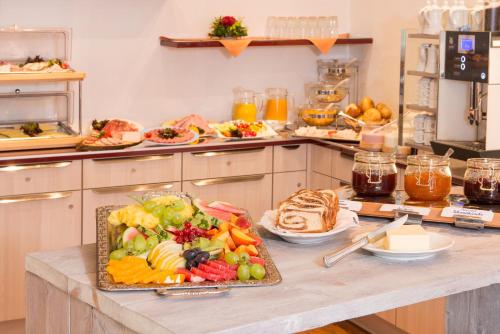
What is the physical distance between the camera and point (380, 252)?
9.09 ft

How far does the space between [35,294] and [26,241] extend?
2.00 m

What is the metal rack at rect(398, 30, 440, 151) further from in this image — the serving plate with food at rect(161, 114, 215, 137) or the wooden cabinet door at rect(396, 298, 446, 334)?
the serving plate with food at rect(161, 114, 215, 137)

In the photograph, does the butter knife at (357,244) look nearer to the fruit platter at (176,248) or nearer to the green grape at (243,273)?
the fruit platter at (176,248)

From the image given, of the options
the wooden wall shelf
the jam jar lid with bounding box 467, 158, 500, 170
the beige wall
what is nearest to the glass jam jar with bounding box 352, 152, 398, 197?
the jam jar lid with bounding box 467, 158, 500, 170

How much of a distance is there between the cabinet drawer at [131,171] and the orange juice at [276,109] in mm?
967

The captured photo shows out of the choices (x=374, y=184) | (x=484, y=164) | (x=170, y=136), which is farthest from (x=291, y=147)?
(x=484, y=164)

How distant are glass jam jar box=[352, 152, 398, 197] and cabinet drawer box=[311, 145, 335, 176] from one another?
1.95 meters

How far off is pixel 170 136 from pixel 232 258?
8.68ft

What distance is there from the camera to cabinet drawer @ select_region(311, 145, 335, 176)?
17.6 feet

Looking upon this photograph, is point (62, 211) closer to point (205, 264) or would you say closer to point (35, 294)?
point (35, 294)

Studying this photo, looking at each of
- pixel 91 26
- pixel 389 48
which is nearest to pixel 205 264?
pixel 91 26

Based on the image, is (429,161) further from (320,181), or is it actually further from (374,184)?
(320,181)

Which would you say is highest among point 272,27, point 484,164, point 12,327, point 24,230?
point 272,27

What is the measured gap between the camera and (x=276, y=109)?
582cm
